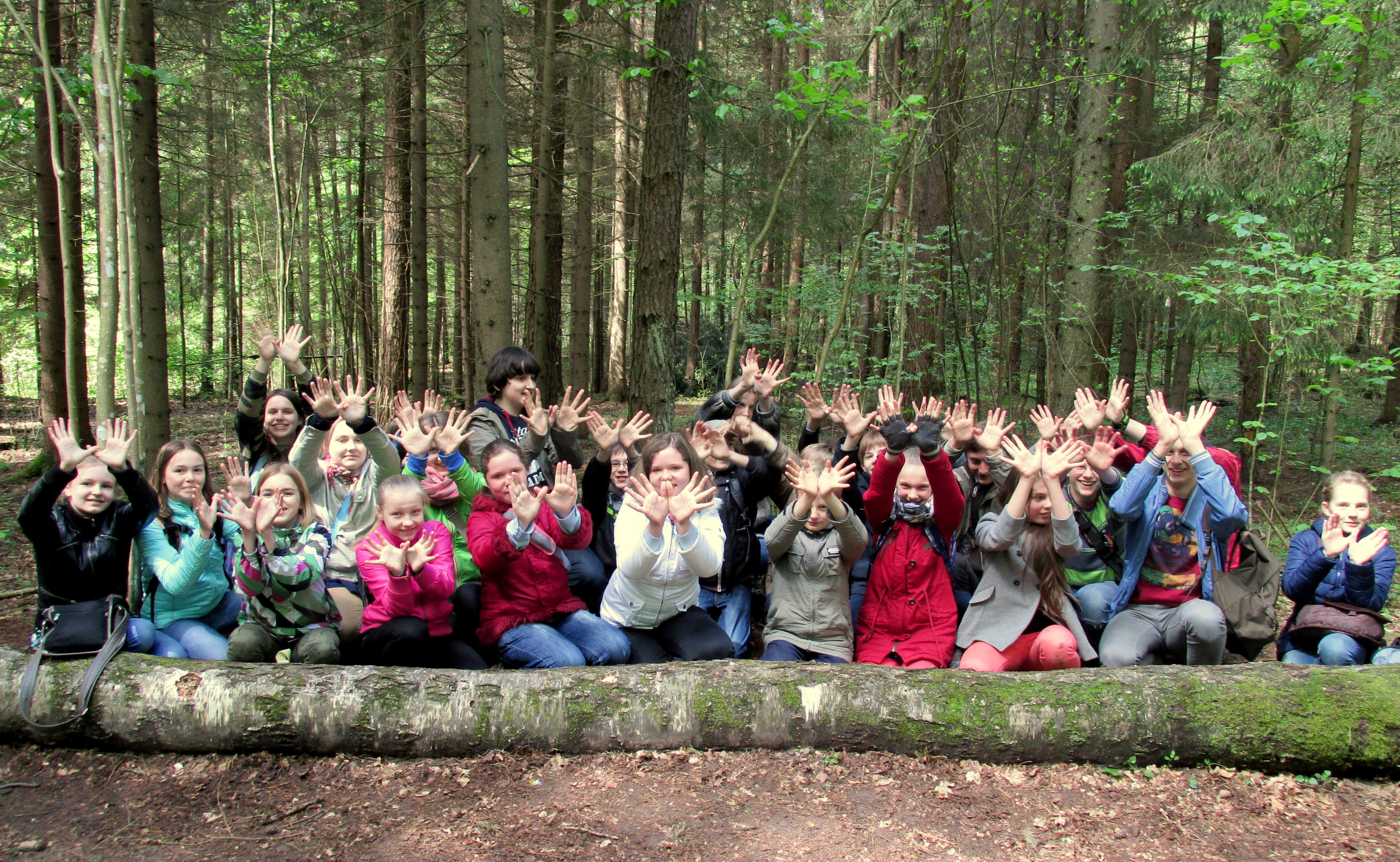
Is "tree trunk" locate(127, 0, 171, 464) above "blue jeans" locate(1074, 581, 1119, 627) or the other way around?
above

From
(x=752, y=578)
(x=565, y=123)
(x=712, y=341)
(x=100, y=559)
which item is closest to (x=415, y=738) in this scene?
(x=100, y=559)

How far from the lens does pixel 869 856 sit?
8.83ft

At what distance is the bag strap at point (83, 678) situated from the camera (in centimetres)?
323

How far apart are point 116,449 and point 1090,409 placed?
16.1 ft

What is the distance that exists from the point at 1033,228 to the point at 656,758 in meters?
8.20

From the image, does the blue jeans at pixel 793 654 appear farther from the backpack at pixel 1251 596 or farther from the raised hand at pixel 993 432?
the backpack at pixel 1251 596

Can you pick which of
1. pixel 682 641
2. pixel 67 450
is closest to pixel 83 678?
pixel 67 450

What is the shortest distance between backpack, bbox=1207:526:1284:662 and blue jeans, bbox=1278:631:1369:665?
0.18 meters

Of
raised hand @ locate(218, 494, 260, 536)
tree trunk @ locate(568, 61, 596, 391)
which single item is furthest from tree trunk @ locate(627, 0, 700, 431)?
tree trunk @ locate(568, 61, 596, 391)

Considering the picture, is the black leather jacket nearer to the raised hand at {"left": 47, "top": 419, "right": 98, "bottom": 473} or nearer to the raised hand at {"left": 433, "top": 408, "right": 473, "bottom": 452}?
the raised hand at {"left": 47, "top": 419, "right": 98, "bottom": 473}

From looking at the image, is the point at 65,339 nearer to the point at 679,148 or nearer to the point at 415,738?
the point at 679,148

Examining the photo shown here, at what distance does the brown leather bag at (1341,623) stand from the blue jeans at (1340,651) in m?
0.02

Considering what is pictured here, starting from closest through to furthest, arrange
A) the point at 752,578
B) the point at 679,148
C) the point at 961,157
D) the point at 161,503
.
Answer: the point at 161,503 < the point at 752,578 < the point at 679,148 < the point at 961,157

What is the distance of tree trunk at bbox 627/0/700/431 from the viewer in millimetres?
6016
